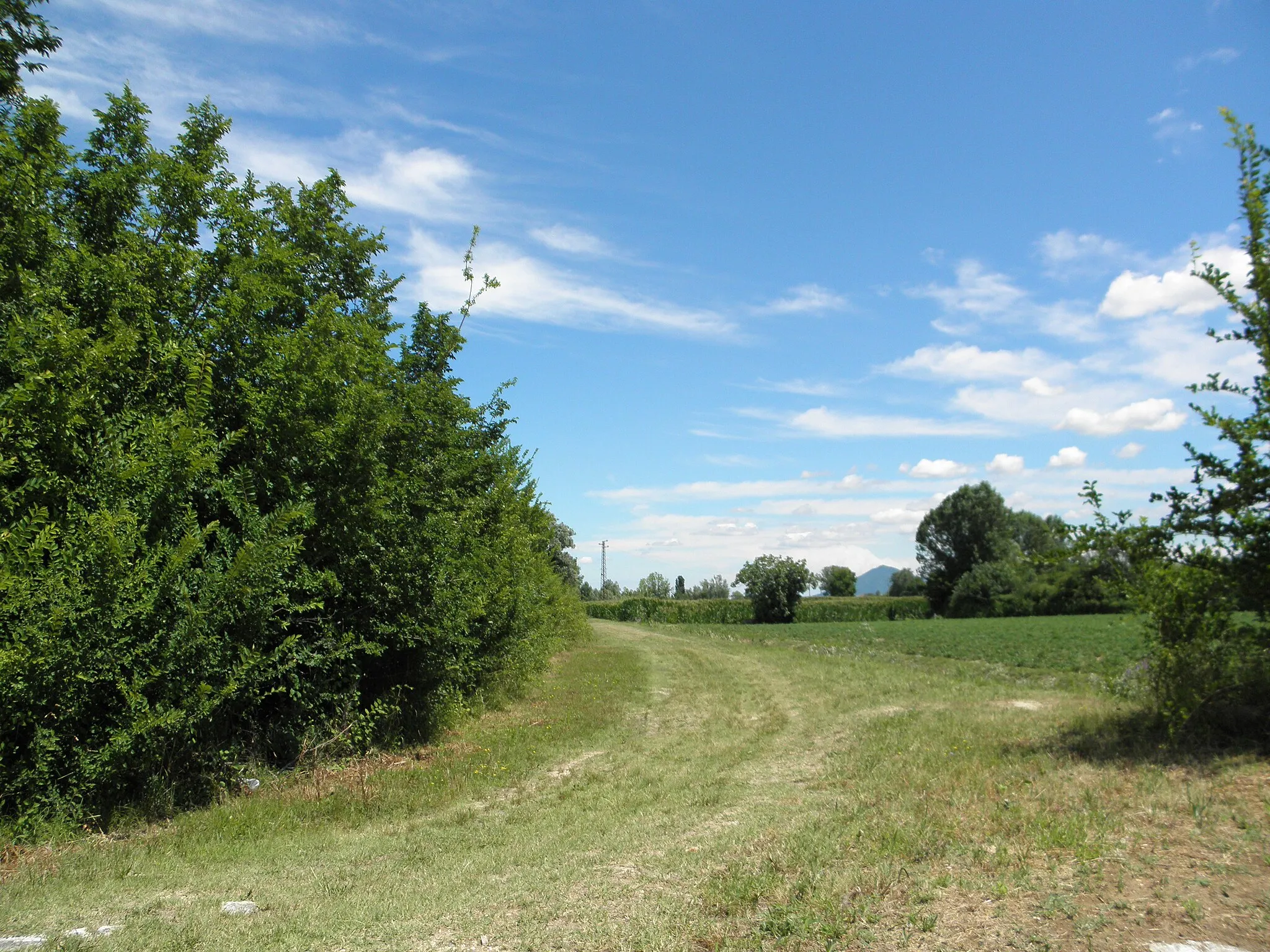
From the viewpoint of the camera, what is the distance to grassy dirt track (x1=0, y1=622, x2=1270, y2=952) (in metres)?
4.90

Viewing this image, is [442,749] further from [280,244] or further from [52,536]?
[280,244]

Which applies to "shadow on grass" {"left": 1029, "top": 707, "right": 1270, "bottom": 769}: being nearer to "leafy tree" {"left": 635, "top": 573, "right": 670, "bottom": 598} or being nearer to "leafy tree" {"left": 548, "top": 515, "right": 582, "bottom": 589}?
"leafy tree" {"left": 548, "top": 515, "right": 582, "bottom": 589}

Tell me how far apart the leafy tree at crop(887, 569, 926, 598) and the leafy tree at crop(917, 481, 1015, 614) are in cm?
832

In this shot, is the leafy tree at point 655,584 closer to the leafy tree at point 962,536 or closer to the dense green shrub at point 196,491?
the leafy tree at point 962,536

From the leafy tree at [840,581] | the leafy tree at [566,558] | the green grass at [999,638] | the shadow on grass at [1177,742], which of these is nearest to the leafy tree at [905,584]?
the leafy tree at [840,581]

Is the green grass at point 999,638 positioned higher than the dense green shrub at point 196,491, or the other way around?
the dense green shrub at point 196,491

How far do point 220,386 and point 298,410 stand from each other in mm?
926

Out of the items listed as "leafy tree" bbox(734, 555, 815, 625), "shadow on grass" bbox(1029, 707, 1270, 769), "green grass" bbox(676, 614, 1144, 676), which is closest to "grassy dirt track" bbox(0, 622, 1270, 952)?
"shadow on grass" bbox(1029, 707, 1270, 769)

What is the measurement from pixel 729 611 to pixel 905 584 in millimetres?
60901

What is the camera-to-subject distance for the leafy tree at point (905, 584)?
10894 cm

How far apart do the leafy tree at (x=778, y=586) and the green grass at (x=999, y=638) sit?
14657 mm

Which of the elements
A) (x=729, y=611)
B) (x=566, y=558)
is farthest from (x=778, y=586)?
(x=566, y=558)

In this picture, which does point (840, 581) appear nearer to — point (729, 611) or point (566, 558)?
point (729, 611)

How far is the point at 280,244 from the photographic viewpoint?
11.4 m
